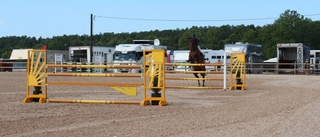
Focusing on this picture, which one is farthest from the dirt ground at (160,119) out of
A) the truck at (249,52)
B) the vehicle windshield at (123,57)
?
the truck at (249,52)

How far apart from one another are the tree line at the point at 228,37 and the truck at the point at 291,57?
4967 cm

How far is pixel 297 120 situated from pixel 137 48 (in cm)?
3742

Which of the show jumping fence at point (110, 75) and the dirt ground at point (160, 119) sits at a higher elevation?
the show jumping fence at point (110, 75)

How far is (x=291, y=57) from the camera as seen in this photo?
50.7 m

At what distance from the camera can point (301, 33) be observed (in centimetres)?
10819

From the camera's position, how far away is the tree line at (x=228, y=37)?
348ft

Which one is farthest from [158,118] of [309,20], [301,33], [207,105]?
[309,20]

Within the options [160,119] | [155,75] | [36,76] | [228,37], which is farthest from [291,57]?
[228,37]

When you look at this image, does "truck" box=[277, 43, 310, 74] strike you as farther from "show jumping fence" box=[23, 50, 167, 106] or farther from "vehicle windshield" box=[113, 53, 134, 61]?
"show jumping fence" box=[23, 50, 167, 106]

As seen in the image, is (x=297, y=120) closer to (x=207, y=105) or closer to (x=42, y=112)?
(x=207, y=105)

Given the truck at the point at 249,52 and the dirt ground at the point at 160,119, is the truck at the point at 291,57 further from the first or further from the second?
the dirt ground at the point at 160,119

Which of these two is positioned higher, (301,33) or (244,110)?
(301,33)

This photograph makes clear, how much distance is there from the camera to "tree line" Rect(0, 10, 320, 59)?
4181 inches

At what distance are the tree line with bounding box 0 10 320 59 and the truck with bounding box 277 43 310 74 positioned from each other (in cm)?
4967
